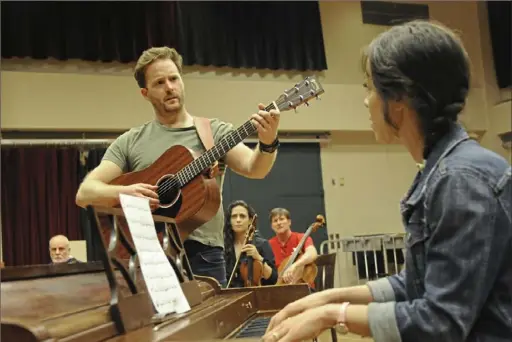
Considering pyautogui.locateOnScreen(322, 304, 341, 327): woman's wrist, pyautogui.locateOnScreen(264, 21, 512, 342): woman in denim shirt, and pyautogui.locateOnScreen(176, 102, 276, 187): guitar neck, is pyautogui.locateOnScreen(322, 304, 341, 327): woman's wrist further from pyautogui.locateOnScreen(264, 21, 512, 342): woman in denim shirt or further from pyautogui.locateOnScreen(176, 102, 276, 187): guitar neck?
pyautogui.locateOnScreen(176, 102, 276, 187): guitar neck

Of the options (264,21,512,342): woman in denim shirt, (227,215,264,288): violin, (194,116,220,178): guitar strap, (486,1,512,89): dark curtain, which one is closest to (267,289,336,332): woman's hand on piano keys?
(264,21,512,342): woman in denim shirt

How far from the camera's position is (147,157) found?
212cm

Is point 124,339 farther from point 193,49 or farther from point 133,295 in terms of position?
point 193,49

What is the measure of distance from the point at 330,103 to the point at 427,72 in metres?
6.93

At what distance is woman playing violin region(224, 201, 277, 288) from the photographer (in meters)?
4.04

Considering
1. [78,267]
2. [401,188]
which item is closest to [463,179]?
[78,267]

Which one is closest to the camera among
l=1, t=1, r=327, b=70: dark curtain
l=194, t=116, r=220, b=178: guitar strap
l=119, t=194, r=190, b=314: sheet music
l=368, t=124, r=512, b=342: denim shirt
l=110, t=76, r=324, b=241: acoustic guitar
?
l=368, t=124, r=512, b=342: denim shirt

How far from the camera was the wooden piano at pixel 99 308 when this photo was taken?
2.83 feet

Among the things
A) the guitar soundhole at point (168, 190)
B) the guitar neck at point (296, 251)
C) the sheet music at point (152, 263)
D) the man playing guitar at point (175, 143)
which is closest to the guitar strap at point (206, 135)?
the man playing guitar at point (175, 143)

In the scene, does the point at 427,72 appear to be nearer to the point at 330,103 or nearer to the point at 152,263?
the point at 152,263

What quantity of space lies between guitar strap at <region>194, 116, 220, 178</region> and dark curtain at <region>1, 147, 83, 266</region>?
4.73 m

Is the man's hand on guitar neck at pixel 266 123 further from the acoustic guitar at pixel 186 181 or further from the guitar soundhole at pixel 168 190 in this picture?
the guitar soundhole at pixel 168 190

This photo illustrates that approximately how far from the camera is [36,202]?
6477mm

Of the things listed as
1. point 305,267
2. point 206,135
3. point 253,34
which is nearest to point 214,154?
point 206,135
